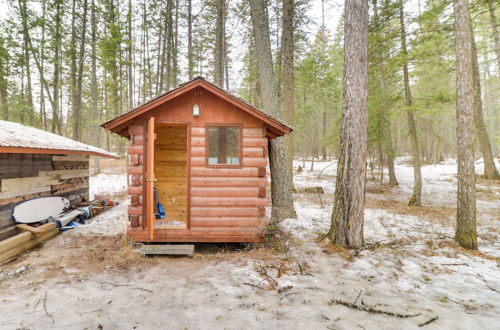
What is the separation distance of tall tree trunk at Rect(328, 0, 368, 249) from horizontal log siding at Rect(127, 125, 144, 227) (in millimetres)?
4737

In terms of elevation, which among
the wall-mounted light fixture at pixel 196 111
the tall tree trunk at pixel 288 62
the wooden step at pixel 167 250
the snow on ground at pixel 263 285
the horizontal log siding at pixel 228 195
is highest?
the tall tree trunk at pixel 288 62

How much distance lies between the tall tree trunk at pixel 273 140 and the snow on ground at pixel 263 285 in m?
0.96

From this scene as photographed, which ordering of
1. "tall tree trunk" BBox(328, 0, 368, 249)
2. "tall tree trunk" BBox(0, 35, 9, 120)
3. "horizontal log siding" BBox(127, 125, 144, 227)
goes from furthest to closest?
"tall tree trunk" BBox(0, 35, 9, 120) < "horizontal log siding" BBox(127, 125, 144, 227) < "tall tree trunk" BBox(328, 0, 368, 249)

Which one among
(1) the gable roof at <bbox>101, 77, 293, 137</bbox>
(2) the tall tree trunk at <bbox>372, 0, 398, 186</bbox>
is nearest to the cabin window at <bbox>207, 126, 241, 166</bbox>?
(1) the gable roof at <bbox>101, 77, 293, 137</bbox>

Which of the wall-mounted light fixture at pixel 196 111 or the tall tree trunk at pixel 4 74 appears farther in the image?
the tall tree trunk at pixel 4 74

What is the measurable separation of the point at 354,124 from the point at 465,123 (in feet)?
8.06

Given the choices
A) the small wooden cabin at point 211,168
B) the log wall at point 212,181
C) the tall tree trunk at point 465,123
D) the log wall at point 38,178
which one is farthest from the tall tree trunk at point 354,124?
the log wall at point 38,178

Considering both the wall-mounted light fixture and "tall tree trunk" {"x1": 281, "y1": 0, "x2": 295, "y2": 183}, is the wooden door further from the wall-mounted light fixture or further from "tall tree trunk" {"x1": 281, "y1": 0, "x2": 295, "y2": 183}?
"tall tree trunk" {"x1": 281, "y1": 0, "x2": 295, "y2": 183}

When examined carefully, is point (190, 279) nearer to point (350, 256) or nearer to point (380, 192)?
point (350, 256)

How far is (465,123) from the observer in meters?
5.01

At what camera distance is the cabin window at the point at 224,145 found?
5727 millimetres

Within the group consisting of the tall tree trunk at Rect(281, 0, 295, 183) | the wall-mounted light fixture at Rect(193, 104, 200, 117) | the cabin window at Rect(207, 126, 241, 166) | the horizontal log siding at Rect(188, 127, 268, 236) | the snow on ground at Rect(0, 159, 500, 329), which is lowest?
the snow on ground at Rect(0, 159, 500, 329)

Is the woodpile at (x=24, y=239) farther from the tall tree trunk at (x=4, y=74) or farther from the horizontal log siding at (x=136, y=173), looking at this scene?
the tall tree trunk at (x=4, y=74)

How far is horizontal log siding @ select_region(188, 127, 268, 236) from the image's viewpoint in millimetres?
5664
